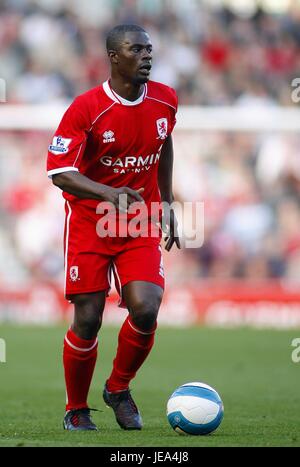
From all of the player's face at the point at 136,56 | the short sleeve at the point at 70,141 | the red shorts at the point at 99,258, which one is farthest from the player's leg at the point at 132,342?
the player's face at the point at 136,56

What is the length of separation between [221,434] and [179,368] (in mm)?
5054

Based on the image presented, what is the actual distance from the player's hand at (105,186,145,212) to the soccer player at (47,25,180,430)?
0.11 m

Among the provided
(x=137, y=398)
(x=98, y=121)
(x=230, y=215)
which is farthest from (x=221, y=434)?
(x=230, y=215)

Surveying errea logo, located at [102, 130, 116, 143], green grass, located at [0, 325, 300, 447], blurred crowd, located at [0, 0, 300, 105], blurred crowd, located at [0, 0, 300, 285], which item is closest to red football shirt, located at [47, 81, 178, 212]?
errea logo, located at [102, 130, 116, 143]

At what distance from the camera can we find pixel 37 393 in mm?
9383

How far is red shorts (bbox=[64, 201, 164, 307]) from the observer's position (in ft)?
22.1

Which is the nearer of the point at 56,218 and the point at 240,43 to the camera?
the point at 56,218

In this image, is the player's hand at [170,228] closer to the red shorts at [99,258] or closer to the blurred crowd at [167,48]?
the red shorts at [99,258]

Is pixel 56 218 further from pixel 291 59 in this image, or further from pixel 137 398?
pixel 137 398

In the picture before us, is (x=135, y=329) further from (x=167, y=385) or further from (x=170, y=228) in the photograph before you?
(x=167, y=385)

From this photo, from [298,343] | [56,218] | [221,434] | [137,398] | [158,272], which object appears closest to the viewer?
[221,434]

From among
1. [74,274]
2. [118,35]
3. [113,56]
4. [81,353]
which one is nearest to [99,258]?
[74,274]

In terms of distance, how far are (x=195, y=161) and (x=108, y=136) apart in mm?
10974

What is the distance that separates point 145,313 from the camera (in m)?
6.60
